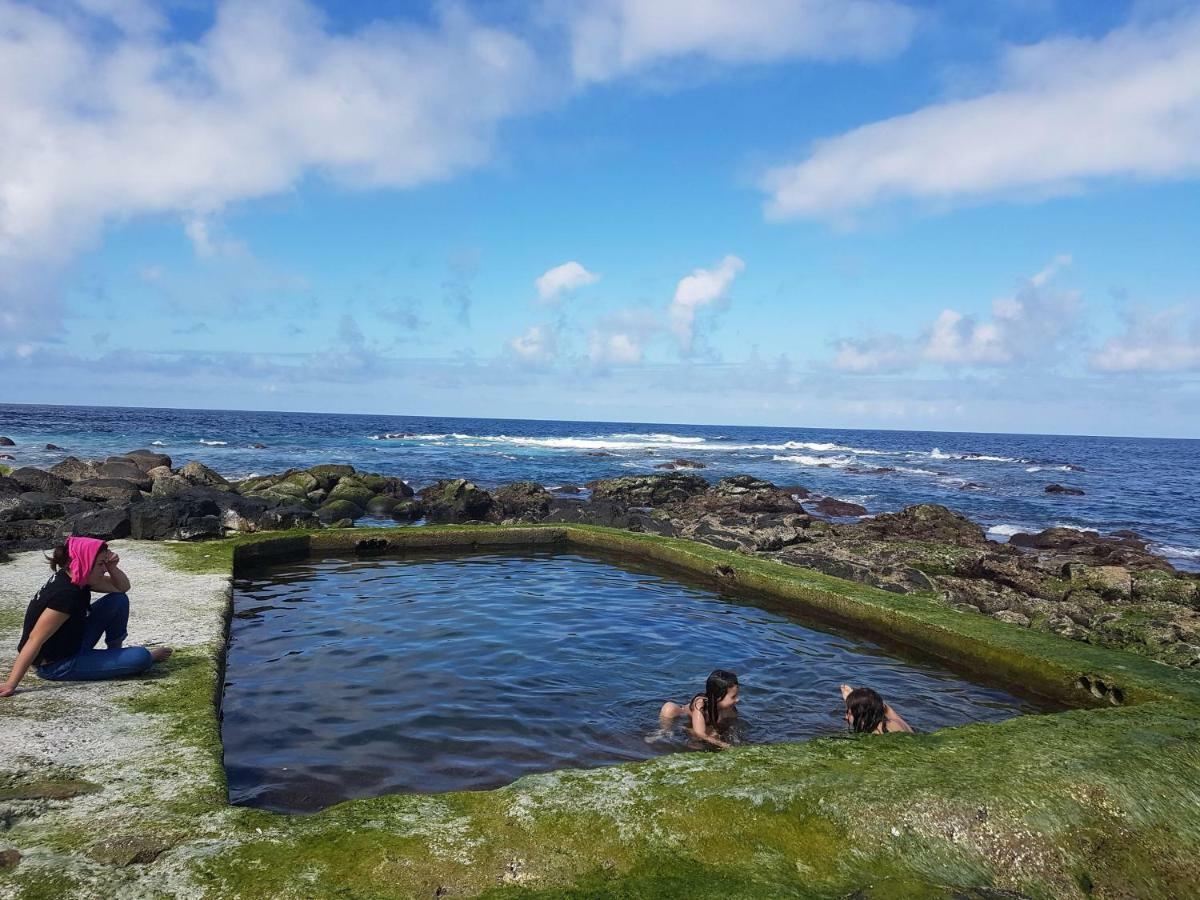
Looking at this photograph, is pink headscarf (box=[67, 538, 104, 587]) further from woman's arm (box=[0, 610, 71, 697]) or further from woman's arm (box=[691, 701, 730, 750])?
woman's arm (box=[691, 701, 730, 750])

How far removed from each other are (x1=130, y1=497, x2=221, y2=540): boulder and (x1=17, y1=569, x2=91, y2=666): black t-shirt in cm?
963

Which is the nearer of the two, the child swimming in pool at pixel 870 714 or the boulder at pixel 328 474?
the child swimming in pool at pixel 870 714

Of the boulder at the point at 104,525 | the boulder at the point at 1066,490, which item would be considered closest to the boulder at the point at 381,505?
the boulder at the point at 104,525

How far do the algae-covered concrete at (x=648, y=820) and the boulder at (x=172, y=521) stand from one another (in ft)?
31.8

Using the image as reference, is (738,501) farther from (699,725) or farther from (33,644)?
(33,644)

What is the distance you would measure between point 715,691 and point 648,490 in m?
27.0

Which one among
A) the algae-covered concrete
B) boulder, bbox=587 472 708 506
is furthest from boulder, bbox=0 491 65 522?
boulder, bbox=587 472 708 506

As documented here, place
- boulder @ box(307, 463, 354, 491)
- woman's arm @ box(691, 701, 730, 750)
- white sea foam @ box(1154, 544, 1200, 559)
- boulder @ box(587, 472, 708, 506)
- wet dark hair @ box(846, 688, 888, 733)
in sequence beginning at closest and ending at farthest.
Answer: wet dark hair @ box(846, 688, 888, 733) < woman's arm @ box(691, 701, 730, 750) < white sea foam @ box(1154, 544, 1200, 559) < boulder @ box(307, 463, 354, 491) < boulder @ box(587, 472, 708, 506)

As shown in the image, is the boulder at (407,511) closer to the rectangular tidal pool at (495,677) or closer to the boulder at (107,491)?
the boulder at (107,491)

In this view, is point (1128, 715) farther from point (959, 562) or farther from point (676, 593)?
point (959, 562)

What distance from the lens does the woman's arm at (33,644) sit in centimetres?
631

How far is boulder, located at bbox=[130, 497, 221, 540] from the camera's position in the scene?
50.8ft

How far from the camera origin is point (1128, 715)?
271 inches

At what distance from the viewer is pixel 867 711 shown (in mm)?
7340
